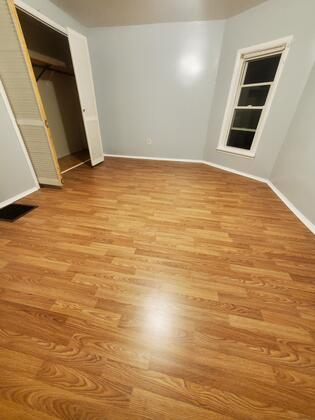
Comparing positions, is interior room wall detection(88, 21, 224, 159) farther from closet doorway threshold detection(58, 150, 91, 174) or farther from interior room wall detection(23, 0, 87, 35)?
closet doorway threshold detection(58, 150, 91, 174)

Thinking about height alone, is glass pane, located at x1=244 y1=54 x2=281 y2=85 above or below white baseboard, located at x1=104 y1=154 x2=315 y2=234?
above

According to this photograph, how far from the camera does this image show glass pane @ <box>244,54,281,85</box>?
8.59 ft

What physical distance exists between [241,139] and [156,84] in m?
2.08

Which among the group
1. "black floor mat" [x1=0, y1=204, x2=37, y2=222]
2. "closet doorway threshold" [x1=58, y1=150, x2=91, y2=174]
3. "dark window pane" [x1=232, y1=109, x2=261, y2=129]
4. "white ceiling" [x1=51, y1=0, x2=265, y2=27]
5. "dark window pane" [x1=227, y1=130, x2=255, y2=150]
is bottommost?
"closet doorway threshold" [x1=58, y1=150, x2=91, y2=174]

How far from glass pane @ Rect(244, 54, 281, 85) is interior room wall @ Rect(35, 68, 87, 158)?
3985 millimetres

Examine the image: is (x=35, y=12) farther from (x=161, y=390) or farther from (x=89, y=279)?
(x=161, y=390)

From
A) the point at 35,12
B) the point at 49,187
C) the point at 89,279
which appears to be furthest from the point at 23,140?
the point at 89,279

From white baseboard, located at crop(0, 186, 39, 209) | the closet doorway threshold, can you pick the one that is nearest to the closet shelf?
the closet doorway threshold

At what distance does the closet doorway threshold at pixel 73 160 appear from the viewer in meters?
3.50

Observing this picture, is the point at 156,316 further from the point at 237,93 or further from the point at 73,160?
the point at 73,160

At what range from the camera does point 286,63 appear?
2.36 metres

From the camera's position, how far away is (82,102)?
2.91m

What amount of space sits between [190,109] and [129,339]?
3986 mm

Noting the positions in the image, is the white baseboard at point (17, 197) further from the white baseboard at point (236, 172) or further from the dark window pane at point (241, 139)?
the dark window pane at point (241, 139)
